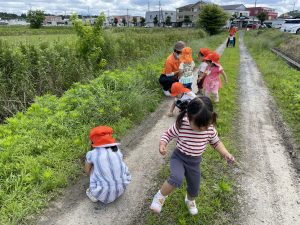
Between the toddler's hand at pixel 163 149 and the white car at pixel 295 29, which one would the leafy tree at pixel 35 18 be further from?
the toddler's hand at pixel 163 149

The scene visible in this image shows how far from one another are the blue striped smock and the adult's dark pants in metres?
4.45

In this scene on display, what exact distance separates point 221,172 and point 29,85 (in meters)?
5.07

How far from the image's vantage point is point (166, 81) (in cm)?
761

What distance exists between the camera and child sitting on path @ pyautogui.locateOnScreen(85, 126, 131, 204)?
3271 mm

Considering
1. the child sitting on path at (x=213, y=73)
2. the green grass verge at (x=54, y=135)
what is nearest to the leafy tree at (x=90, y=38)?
the green grass verge at (x=54, y=135)

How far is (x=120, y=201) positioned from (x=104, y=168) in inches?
21.7

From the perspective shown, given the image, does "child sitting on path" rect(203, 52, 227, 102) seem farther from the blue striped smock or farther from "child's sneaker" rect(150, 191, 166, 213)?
"child's sneaker" rect(150, 191, 166, 213)

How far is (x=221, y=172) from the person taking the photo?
4.14 m

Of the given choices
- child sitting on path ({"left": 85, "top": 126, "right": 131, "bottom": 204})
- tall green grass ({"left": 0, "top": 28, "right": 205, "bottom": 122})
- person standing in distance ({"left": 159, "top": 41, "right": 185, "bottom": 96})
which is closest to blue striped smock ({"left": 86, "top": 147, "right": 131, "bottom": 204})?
child sitting on path ({"left": 85, "top": 126, "right": 131, "bottom": 204})

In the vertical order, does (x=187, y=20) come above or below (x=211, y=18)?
above

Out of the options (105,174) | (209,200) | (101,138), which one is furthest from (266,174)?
(101,138)

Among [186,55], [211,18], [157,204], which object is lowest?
[157,204]

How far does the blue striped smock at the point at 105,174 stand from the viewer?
3.27 meters

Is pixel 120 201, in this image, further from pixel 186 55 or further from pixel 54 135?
pixel 186 55
